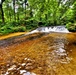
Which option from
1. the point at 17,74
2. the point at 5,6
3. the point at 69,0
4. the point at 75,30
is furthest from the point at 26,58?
the point at 69,0

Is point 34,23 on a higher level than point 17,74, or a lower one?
lower

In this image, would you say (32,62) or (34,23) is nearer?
(32,62)

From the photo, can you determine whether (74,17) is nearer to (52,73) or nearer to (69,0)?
(69,0)

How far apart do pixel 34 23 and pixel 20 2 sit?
25.0 feet

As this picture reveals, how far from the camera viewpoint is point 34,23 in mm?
31641

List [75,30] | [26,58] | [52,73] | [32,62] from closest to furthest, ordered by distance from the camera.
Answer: [52,73]
[32,62]
[26,58]
[75,30]

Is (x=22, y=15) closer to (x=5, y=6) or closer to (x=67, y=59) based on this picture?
(x=5, y=6)

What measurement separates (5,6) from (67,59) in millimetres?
28588

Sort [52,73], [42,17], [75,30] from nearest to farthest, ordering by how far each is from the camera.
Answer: [52,73], [75,30], [42,17]

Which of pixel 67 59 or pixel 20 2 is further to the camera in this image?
pixel 20 2

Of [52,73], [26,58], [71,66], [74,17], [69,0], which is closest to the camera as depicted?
[52,73]

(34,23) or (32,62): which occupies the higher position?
(32,62)

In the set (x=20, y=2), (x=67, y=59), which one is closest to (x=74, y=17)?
(x=20, y=2)

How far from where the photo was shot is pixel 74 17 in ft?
98.4
